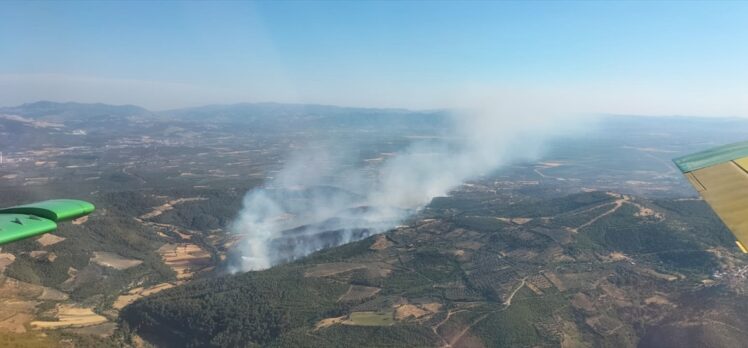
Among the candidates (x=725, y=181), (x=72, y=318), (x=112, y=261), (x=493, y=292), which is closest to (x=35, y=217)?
(x=725, y=181)

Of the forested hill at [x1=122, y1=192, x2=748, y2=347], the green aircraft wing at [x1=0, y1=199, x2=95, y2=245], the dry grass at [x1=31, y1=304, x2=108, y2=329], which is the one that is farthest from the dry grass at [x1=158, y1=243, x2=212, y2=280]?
the green aircraft wing at [x1=0, y1=199, x2=95, y2=245]

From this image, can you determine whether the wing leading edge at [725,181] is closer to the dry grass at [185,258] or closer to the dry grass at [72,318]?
the dry grass at [72,318]

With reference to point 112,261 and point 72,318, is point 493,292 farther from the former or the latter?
point 112,261

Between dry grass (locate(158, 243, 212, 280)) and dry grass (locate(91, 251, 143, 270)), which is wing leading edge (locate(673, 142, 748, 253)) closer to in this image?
dry grass (locate(158, 243, 212, 280))

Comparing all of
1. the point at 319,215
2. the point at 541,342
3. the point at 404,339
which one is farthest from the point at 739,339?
the point at 319,215

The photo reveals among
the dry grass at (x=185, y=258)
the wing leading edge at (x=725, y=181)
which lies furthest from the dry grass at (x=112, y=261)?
the wing leading edge at (x=725, y=181)

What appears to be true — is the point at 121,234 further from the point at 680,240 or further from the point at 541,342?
the point at 680,240
